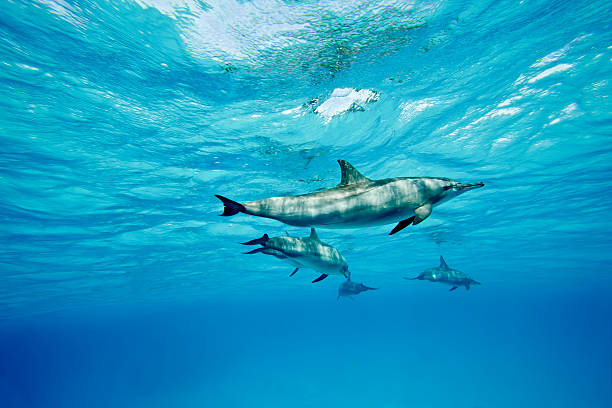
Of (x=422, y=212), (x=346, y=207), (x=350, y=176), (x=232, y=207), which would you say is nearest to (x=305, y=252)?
(x=350, y=176)

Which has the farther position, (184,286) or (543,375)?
(543,375)

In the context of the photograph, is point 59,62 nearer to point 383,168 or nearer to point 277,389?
point 383,168

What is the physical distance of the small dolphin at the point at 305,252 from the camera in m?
4.35

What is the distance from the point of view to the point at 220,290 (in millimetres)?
41094

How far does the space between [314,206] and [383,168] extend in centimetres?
1065

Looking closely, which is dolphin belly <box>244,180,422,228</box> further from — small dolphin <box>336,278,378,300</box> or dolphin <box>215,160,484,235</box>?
small dolphin <box>336,278,378,300</box>

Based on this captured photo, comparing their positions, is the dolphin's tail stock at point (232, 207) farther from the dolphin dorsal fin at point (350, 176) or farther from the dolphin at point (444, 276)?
the dolphin at point (444, 276)

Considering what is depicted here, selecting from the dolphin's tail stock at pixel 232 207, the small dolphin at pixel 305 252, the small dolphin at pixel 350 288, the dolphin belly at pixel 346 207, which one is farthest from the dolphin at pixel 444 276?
the dolphin's tail stock at pixel 232 207

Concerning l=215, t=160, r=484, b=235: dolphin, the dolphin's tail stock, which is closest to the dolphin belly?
l=215, t=160, r=484, b=235: dolphin

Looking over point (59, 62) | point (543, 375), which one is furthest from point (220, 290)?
point (543, 375)

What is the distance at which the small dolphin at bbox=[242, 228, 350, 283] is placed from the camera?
4352 mm

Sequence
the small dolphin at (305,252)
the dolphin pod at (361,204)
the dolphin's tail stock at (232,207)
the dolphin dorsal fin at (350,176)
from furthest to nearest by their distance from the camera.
→ the small dolphin at (305,252)
the dolphin dorsal fin at (350,176)
the dolphin pod at (361,204)
the dolphin's tail stock at (232,207)

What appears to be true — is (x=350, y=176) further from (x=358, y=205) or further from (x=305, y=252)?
(x=305, y=252)

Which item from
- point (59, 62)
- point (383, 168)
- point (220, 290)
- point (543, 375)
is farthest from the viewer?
point (543, 375)
